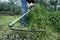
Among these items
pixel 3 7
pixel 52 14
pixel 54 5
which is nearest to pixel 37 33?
pixel 52 14

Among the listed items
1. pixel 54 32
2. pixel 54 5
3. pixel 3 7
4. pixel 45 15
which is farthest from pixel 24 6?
pixel 3 7

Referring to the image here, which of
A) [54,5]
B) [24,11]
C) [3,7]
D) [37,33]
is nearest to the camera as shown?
[37,33]

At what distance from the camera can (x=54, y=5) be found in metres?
9.03

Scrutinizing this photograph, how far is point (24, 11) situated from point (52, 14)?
915 mm

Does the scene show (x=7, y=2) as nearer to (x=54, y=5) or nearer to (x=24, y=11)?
(x=54, y=5)

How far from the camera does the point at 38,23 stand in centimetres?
604

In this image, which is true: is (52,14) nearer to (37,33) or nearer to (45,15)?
(45,15)

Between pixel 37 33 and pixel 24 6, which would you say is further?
pixel 24 6

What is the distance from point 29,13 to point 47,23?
0.70 meters

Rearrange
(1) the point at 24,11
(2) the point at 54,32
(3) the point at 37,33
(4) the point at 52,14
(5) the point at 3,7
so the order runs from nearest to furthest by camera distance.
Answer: (3) the point at 37,33, (2) the point at 54,32, (1) the point at 24,11, (4) the point at 52,14, (5) the point at 3,7

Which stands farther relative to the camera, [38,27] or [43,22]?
[43,22]

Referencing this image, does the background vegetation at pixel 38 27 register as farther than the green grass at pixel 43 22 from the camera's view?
No

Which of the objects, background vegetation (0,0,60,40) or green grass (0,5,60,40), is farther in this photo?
green grass (0,5,60,40)

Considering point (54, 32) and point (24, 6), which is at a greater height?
point (24, 6)
